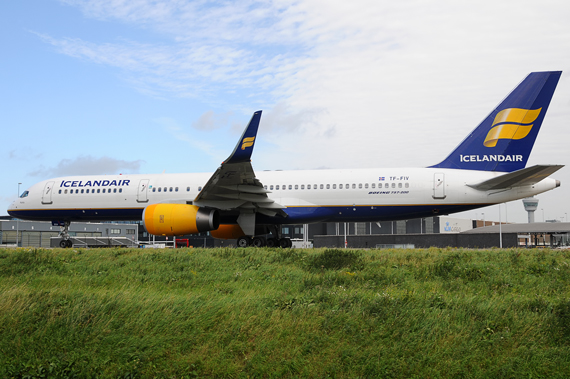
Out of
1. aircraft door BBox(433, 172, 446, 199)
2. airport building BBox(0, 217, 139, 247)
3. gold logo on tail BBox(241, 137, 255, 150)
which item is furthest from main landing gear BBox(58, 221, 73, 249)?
airport building BBox(0, 217, 139, 247)

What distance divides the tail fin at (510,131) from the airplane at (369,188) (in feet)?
0.12

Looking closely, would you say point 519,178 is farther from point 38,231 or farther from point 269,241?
point 38,231

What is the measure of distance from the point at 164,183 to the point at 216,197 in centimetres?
471

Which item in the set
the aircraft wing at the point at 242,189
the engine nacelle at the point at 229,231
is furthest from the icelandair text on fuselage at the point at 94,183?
the aircraft wing at the point at 242,189

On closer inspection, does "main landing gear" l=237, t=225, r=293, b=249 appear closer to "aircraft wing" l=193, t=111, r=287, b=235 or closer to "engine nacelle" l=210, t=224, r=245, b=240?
"aircraft wing" l=193, t=111, r=287, b=235

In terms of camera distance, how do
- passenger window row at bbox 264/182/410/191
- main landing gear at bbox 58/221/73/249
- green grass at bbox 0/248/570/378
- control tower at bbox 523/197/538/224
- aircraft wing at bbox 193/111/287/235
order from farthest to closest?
1. control tower at bbox 523/197/538/224
2. main landing gear at bbox 58/221/73/249
3. passenger window row at bbox 264/182/410/191
4. aircraft wing at bbox 193/111/287/235
5. green grass at bbox 0/248/570/378

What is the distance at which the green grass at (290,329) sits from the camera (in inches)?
295

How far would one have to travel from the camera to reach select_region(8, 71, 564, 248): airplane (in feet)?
62.8

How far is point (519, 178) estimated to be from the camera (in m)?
18.0

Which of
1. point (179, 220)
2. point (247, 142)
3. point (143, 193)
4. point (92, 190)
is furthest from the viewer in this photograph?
point (92, 190)

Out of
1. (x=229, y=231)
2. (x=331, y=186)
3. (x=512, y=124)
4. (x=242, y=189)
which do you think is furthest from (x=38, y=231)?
(x=512, y=124)

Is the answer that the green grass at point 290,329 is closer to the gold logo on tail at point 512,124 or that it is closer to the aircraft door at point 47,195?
the gold logo on tail at point 512,124

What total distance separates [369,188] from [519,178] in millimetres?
5856

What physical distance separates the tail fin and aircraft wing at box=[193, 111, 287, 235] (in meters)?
8.33
